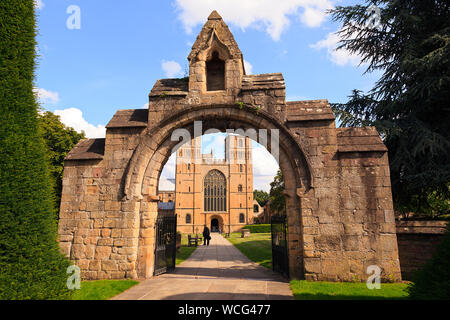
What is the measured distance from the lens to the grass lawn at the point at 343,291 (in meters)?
5.12

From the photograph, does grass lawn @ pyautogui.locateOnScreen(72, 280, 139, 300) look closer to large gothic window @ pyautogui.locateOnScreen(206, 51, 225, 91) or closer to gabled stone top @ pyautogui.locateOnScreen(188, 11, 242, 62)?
large gothic window @ pyautogui.locateOnScreen(206, 51, 225, 91)

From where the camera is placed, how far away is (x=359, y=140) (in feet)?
22.6

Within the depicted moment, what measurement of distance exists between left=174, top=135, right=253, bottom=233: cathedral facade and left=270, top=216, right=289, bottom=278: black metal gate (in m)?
43.3

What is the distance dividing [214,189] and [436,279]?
50583 mm

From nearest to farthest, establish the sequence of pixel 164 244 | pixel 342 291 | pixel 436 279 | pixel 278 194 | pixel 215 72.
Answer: pixel 436 279 → pixel 342 291 → pixel 164 244 → pixel 215 72 → pixel 278 194

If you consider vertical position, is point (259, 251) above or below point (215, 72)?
below

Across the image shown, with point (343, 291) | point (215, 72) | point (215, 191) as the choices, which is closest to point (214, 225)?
point (215, 191)

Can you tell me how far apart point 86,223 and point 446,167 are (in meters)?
10.8

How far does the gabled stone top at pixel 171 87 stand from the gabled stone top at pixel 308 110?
10.2 feet

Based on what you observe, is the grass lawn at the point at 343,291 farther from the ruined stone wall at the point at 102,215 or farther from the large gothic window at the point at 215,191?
the large gothic window at the point at 215,191

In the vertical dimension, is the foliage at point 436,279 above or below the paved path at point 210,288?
above

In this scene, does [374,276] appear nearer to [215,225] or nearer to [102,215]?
[102,215]

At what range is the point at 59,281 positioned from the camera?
439 cm

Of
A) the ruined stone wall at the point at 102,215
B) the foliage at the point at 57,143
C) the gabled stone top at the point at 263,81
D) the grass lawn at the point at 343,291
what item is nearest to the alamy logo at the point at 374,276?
the grass lawn at the point at 343,291
